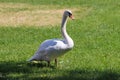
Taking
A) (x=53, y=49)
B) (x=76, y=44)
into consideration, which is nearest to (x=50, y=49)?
(x=53, y=49)

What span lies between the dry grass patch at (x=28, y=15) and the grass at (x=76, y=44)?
3.5 inches

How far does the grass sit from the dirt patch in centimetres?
10

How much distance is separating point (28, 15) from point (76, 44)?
6064 millimetres

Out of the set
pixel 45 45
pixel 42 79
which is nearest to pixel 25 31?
pixel 45 45

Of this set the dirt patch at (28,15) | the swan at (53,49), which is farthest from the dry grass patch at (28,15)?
the swan at (53,49)

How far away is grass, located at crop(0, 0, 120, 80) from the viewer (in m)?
8.24

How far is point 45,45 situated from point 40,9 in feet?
33.9

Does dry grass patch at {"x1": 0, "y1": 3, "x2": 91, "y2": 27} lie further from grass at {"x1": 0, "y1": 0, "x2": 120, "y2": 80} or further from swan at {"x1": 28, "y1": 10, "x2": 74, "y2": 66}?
swan at {"x1": 28, "y1": 10, "x2": 74, "y2": 66}

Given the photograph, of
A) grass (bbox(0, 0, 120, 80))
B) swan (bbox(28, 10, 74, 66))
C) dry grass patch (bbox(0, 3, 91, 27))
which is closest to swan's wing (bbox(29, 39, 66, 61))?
swan (bbox(28, 10, 74, 66))

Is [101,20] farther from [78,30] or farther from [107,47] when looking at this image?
[107,47]

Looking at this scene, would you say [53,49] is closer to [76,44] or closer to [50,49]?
[50,49]

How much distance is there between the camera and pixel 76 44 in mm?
12156

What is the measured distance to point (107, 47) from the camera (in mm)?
11672

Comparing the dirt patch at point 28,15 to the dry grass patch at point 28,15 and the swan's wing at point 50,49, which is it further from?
the swan's wing at point 50,49
